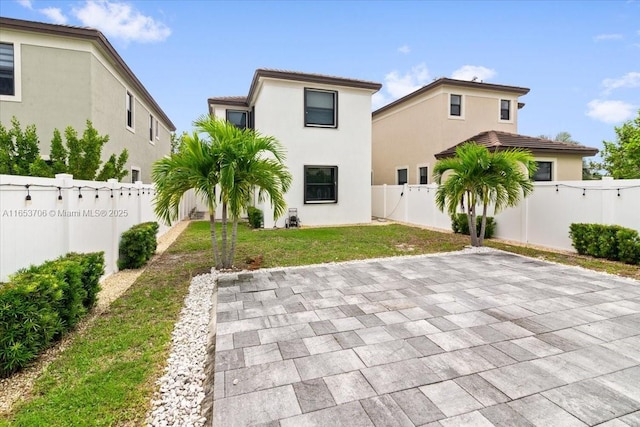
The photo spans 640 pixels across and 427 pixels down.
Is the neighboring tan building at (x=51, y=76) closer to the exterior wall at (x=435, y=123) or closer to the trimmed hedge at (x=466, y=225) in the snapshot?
the trimmed hedge at (x=466, y=225)

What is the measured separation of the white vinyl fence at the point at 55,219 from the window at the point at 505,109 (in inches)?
708

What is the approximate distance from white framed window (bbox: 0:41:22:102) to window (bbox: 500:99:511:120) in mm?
19868

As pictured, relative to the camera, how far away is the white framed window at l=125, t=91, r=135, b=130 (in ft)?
43.9

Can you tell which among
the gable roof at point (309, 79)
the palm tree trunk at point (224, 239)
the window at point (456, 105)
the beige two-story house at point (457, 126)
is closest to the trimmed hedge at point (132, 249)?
the palm tree trunk at point (224, 239)

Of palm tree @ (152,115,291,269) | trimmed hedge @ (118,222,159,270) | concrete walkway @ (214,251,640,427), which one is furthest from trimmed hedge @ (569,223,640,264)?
trimmed hedge @ (118,222,159,270)

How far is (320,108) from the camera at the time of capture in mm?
13891

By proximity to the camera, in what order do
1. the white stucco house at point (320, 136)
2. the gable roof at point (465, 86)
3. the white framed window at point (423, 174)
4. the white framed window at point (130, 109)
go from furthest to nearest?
the white framed window at point (423, 174) → the gable roof at point (465, 86) → the white framed window at point (130, 109) → the white stucco house at point (320, 136)

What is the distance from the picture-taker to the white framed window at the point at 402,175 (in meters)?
18.9

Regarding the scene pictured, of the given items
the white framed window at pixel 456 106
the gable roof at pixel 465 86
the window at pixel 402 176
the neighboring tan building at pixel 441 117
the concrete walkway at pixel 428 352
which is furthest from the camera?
the window at pixel 402 176

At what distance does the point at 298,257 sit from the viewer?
25.8 feet

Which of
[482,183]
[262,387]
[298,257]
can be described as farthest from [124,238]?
[482,183]

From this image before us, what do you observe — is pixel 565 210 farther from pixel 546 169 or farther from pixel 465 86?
pixel 465 86

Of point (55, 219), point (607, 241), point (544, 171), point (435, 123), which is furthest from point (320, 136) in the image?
point (55, 219)

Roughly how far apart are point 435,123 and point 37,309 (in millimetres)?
16740
